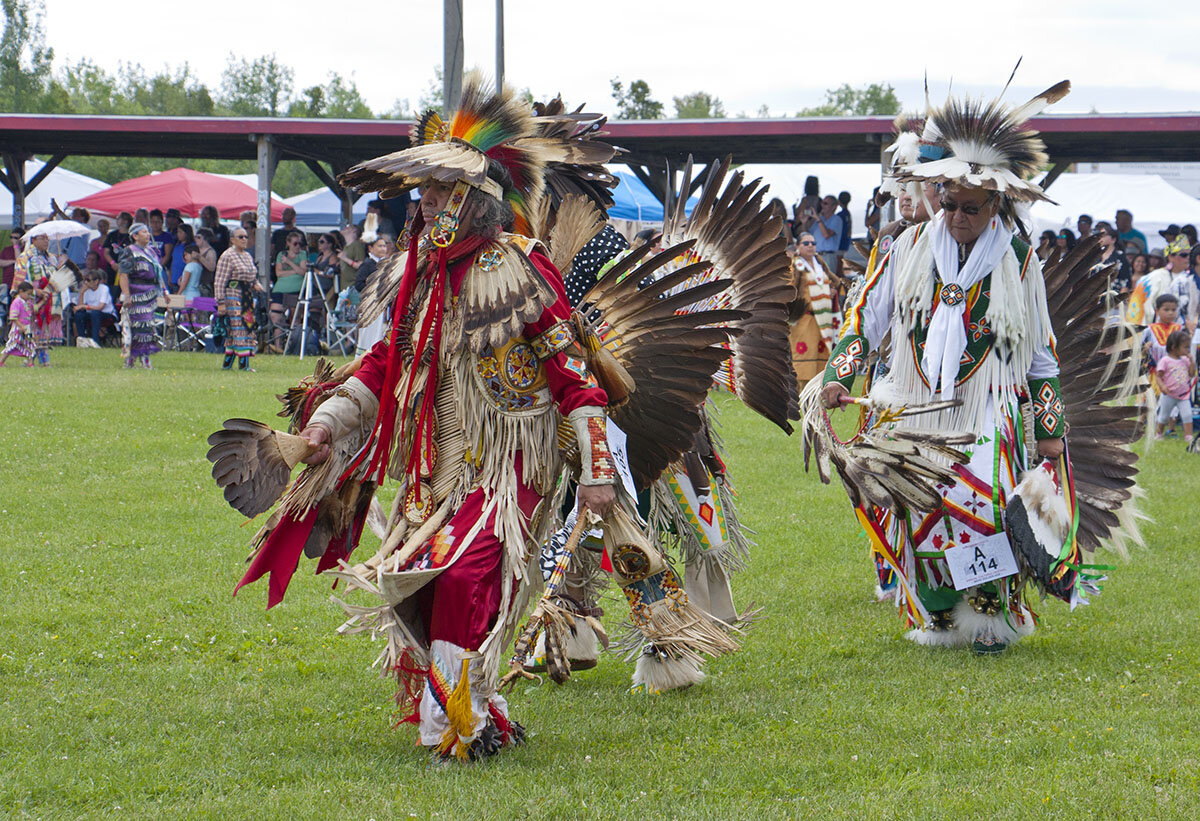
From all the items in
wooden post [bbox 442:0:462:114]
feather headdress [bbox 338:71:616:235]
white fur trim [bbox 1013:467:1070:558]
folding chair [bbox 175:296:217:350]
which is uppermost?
wooden post [bbox 442:0:462:114]

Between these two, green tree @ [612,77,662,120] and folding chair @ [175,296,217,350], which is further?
green tree @ [612,77,662,120]

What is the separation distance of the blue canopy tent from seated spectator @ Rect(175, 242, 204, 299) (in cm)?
550

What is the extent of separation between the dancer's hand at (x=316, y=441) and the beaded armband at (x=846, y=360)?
1957mm

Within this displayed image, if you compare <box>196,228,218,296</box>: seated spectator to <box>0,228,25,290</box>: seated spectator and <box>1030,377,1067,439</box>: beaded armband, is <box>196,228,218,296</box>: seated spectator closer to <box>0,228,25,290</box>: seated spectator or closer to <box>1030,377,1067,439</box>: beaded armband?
<box>0,228,25,290</box>: seated spectator

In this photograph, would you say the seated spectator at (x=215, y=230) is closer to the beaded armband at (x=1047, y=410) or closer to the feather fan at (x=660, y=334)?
the beaded armband at (x=1047, y=410)

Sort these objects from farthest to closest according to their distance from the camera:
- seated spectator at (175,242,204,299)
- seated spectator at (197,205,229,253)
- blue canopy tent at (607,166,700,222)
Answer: seated spectator at (197,205,229,253)
seated spectator at (175,242,204,299)
blue canopy tent at (607,166,700,222)

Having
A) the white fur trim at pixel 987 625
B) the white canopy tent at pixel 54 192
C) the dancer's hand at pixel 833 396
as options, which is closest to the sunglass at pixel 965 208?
the dancer's hand at pixel 833 396

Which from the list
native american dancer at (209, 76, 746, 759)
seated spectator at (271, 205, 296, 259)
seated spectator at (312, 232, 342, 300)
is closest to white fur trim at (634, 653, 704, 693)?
native american dancer at (209, 76, 746, 759)

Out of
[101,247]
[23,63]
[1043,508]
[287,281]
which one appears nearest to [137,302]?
[287,281]

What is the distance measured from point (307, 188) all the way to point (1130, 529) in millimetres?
59450

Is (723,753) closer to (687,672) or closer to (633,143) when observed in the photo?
(687,672)

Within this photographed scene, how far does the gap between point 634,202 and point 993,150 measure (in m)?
12.3

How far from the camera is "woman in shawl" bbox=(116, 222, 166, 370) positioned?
14234 mm

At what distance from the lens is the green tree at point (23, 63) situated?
47.8m
